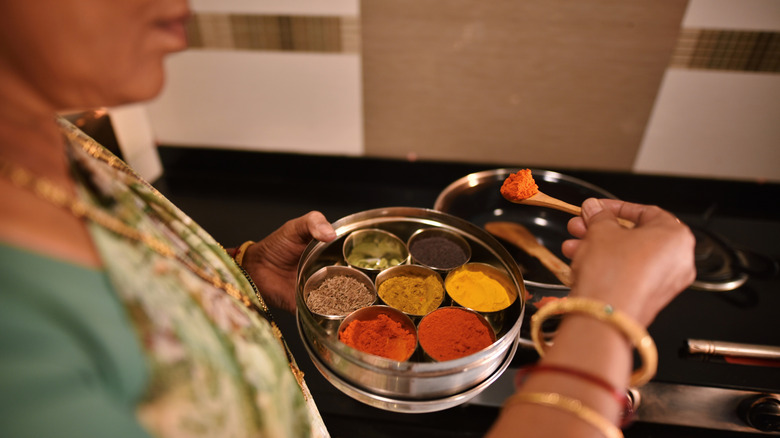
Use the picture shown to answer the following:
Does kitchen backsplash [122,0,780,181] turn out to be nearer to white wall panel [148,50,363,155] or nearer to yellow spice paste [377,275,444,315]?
white wall panel [148,50,363,155]

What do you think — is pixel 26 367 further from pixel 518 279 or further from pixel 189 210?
pixel 189 210

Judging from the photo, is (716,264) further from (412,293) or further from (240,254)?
(240,254)

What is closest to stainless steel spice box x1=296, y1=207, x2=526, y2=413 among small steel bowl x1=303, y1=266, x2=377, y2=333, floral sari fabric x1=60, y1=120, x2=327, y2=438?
small steel bowl x1=303, y1=266, x2=377, y2=333

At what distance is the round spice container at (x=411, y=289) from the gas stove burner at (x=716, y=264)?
0.74m

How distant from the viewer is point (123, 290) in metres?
0.34

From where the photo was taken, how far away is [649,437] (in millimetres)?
830

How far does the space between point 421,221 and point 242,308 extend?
52 centimetres

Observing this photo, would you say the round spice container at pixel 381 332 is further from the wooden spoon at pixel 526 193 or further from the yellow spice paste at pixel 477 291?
the wooden spoon at pixel 526 193

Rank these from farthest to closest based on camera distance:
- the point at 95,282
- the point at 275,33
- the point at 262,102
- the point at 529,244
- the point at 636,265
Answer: the point at 262,102, the point at 275,33, the point at 529,244, the point at 636,265, the point at 95,282

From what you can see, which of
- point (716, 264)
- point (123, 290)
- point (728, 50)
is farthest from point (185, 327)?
point (728, 50)

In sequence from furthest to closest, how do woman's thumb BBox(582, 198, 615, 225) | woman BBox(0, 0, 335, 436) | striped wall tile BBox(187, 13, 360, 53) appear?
striped wall tile BBox(187, 13, 360, 53)
woman's thumb BBox(582, 198, 615, 225)
woman BBox(0, 0, 335, 436)

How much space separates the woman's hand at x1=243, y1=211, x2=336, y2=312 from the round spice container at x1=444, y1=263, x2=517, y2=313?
31 cm

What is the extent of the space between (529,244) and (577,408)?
729mm

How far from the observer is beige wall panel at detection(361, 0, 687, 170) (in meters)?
1.16
